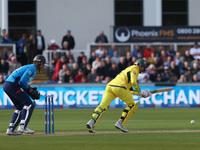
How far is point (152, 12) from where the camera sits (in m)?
34.2

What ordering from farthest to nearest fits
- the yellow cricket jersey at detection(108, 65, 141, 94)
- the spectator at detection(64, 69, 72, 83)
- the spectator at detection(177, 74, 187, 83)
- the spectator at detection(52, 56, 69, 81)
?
the spectator at detection(52, 56, 69, 81) < the spectator at detection(177, 74, 187, 83) < the spectator at detection(64, 69, 72, 83) < the yellow cricket jersey at detection(108, 65, 141, 94)

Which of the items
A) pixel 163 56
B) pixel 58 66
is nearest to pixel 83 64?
pixel 58 66

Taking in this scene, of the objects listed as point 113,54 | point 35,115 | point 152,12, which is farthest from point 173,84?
point 152,12

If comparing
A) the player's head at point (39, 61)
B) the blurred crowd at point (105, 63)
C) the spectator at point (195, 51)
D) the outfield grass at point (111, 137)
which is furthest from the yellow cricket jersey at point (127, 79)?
the spectator at point (195, 51)

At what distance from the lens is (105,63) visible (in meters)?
27.0

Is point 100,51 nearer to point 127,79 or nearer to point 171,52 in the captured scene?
point 171,52

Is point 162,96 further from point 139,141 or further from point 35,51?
point 139,141

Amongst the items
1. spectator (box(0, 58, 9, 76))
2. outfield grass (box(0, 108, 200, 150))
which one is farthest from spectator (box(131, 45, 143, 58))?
outfield grass (box(0, 108, 200, 150))

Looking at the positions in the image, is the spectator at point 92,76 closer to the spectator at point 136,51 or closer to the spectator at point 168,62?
the spectator at point 136,51

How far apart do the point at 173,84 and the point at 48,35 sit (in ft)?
36.2

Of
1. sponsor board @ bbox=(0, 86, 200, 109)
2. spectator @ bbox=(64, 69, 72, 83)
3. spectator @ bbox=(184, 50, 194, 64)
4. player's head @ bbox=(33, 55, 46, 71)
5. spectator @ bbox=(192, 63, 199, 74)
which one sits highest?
player's head @ bbox=(33, 55, 46, 71)

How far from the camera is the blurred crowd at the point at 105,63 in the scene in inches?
1042

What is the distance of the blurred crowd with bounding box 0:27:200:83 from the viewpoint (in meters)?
26.5

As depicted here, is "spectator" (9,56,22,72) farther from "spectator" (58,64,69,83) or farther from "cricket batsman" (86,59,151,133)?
"cricket batsman" (86,59,151,133)
